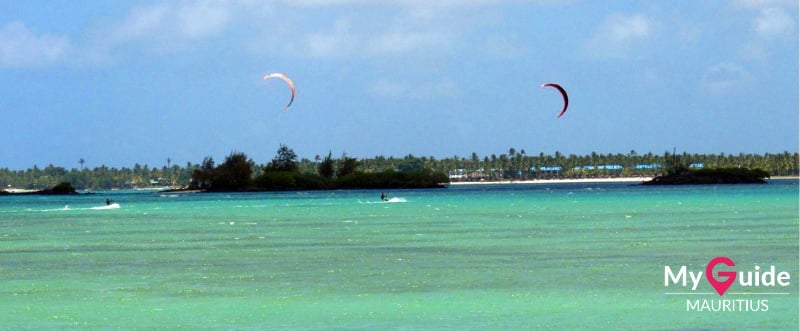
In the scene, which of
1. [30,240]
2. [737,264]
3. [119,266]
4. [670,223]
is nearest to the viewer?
[737,264]

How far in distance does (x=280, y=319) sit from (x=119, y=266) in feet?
47.0

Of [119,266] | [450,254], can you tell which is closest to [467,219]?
[450,254]

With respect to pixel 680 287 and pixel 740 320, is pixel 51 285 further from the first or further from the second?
pixel 740 320

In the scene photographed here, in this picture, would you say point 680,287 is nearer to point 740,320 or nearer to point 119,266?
point 740,320

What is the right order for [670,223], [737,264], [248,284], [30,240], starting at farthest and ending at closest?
1. [670,223]
2. [30,240]
3. [737,264]
4. [248,284]

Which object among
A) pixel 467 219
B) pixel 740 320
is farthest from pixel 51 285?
pixel 467 219

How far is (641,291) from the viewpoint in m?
27.9

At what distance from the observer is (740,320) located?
75.4ft

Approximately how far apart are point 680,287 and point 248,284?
31.8 ft

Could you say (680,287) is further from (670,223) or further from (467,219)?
(467,219)

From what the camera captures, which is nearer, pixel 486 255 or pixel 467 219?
pixel 486 255

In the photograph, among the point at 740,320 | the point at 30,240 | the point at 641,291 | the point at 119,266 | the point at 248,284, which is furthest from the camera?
the point at 30,240

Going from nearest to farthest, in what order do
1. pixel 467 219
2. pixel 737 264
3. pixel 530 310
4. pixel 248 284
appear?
pixel 530 310, pixel 248 284, pixel 737 264, pixel 467 219

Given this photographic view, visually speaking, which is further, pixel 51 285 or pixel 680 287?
pixel 51 285
